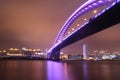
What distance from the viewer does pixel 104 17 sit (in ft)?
90.5

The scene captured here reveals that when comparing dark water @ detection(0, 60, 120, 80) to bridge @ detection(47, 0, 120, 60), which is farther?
dark water @ detection(0, 60, 120, 80)

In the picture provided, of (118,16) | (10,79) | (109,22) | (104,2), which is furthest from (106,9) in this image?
(10,79)

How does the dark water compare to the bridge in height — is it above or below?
below

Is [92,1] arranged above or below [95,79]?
above

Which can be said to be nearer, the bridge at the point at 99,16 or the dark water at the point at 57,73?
the bridge at the point at 99,16

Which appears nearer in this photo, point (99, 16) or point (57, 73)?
point (99, 16)

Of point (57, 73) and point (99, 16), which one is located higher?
point (99, 16)

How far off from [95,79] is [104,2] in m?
13.4

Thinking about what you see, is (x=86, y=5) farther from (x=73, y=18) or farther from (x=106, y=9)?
(x=106, y=9)

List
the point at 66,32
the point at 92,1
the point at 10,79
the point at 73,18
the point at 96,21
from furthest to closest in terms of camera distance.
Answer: the point at 66,32
the point at 73,18
the point at 92,1
the point at 96,21
the point at 10,79

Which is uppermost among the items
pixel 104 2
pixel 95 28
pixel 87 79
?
pixel 104 2

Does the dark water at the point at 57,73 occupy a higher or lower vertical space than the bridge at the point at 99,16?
lower

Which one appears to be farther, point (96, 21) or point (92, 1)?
point (92, 1)

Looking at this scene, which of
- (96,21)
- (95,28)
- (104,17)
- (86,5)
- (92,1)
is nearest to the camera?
(104,17)
